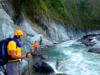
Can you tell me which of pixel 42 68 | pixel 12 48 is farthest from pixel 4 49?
pixel 42 68

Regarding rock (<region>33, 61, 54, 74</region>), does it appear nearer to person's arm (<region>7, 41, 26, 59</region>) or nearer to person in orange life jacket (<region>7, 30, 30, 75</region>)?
person in orange life jacket (<region>7, 30, 30, 75</region>)

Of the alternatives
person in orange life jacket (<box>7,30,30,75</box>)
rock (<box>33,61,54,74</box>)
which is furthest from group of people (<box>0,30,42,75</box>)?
rock (<box>33,61,54,74</box>)

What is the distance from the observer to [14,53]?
1012cm

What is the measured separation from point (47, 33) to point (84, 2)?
2573cm

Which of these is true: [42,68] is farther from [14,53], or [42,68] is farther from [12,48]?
[12,48]

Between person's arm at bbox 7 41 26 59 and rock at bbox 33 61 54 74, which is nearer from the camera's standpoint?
person's arm at bbox 7 41 26 59

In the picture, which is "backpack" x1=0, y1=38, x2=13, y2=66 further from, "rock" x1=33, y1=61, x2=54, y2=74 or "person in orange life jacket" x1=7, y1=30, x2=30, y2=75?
"rock" x1=33, y1=61, x2=54, y2=74

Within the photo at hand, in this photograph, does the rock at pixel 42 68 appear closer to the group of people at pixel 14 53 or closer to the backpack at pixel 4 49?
the group of people at pixel 14 53

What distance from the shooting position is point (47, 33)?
4428cm

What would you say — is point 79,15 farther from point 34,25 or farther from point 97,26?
point 34,25

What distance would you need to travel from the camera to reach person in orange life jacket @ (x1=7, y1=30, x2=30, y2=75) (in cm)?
1004

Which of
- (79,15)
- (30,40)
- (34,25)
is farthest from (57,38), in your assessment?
(79,15)

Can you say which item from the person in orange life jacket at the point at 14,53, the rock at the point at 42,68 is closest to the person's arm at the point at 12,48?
the person in orange life jacket at the point at 14,53

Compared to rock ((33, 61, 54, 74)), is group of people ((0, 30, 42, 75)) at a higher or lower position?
higher
